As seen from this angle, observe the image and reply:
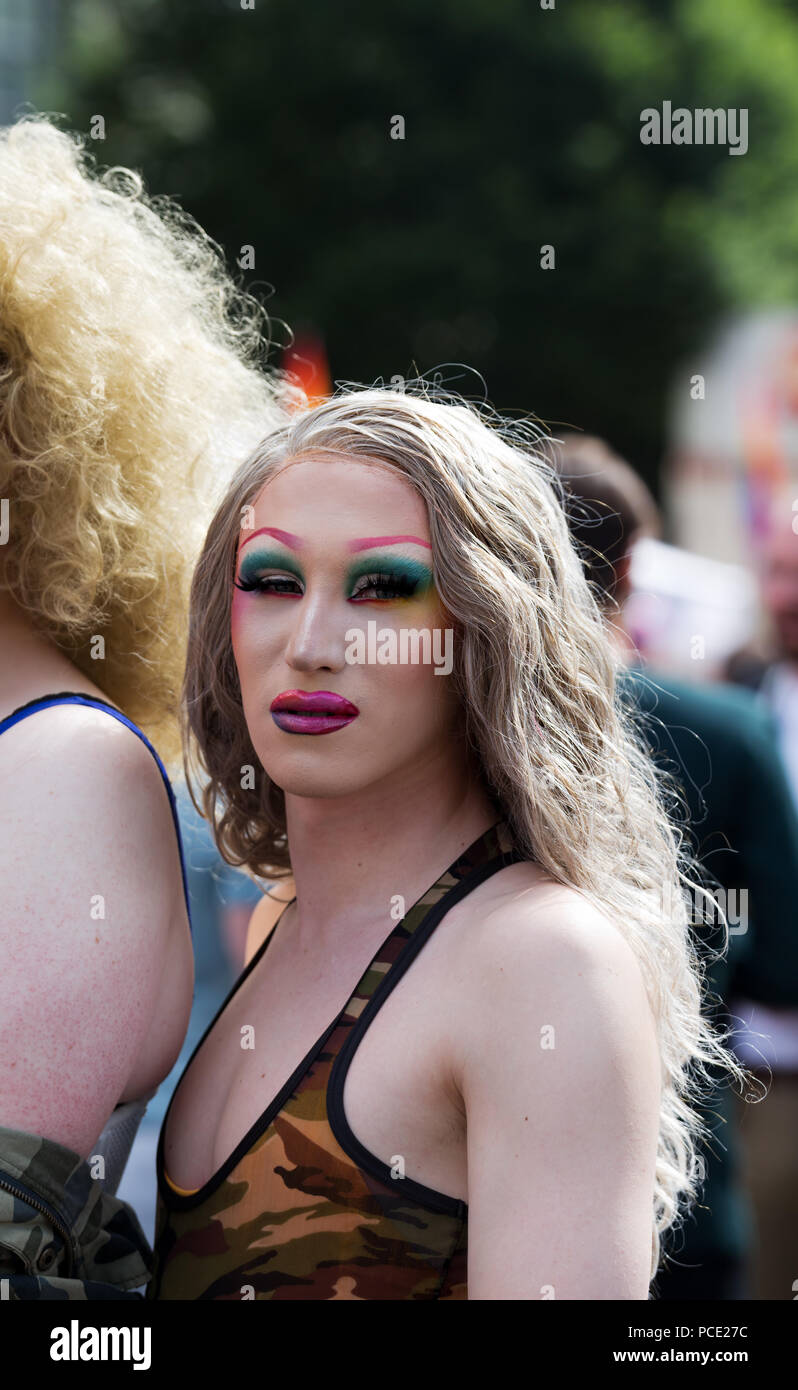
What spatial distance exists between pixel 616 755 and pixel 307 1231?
25.3 inches

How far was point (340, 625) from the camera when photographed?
1571 mm

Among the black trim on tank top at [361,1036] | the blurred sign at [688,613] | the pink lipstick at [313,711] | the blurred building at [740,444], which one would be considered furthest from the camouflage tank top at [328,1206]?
the blurred building at [740,444]

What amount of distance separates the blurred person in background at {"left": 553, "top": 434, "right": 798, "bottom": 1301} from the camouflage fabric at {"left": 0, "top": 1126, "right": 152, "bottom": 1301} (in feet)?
5.55

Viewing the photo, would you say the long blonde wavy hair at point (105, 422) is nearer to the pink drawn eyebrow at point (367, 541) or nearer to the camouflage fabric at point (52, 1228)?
the pink drawn eyebrow at point (367, 541)

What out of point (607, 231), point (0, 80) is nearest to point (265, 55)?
point (0, 80)

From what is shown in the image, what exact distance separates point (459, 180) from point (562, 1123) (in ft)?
63.6

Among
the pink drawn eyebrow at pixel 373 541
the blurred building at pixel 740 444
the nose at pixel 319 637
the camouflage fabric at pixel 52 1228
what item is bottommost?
the camouflage fabric at pixel 52 1228

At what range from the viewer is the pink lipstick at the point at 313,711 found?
1.56 meters

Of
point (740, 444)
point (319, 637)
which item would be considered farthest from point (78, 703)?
point (740, 444)

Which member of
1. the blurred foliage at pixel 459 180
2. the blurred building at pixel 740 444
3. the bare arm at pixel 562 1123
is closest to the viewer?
the bare arm at pixel 562 1123

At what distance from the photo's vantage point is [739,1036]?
141 inches

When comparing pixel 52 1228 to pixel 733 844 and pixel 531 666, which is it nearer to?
pixel 531 666

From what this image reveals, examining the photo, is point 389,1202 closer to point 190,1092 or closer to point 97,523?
point 190,1092

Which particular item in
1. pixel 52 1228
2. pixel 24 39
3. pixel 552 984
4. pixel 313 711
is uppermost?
pixel 24 39
